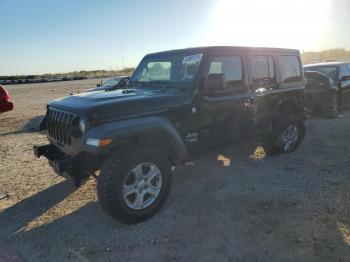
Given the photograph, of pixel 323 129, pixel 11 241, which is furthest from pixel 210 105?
pixel 323 129

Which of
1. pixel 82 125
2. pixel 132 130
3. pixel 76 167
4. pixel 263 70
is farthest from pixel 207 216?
pixel 263 70

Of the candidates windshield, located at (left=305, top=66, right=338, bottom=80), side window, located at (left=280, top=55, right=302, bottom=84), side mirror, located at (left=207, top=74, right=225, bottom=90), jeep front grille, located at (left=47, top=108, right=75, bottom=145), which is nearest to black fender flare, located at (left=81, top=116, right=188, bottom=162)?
jeep front grille, located at (left=47, top=108, right=75, bottom=145)

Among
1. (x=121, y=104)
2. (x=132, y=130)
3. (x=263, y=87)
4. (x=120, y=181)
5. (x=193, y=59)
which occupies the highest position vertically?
(x=193, y=59)

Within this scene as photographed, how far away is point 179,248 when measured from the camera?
3.66m

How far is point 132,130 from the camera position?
393cm

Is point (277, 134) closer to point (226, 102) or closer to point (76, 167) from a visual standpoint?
point (226, 102)

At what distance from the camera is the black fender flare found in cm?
379

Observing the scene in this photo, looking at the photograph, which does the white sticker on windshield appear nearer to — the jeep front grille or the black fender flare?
the black fender flare

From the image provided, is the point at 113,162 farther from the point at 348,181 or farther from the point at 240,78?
the point at 348,181

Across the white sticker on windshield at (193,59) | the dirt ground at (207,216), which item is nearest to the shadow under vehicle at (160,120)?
the white sticker on windshield at (193,59)

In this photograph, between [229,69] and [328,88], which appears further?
[328,88]

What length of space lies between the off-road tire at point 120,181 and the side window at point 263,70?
96.1 inches

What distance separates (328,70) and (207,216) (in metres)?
8.07

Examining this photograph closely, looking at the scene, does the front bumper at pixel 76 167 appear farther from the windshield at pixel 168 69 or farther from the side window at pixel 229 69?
the side window at pixel 229 69
